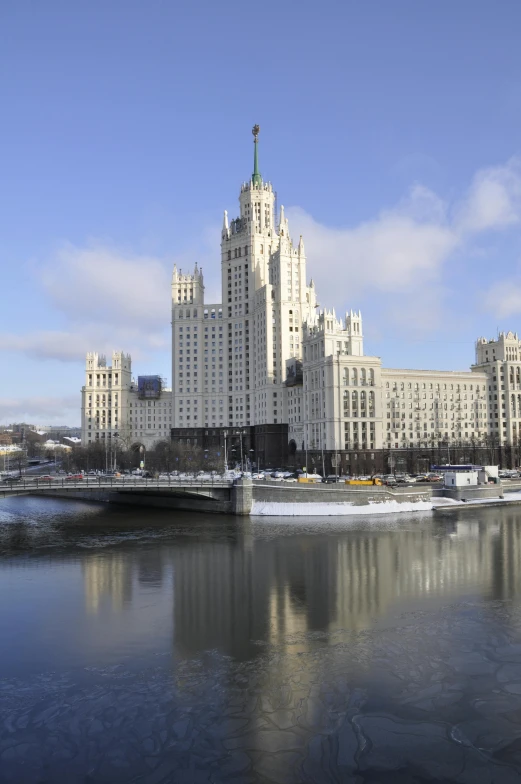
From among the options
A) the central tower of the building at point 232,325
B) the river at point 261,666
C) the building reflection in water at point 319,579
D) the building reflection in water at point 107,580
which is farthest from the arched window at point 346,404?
the building reflection in water at point 107,580

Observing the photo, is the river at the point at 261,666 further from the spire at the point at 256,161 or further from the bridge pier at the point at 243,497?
the spire at the point at 256,161

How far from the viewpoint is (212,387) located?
164750mm

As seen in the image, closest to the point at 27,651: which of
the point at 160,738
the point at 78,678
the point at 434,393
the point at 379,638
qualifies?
the point at 78,678

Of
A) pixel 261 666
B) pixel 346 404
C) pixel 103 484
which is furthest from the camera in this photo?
pixel 346 404

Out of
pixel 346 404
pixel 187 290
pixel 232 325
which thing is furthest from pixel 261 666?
pixel 187 290

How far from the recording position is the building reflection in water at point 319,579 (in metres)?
31.7

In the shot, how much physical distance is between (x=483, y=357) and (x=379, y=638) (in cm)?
13188

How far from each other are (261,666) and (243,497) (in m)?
49.2

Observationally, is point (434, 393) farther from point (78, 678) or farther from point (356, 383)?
point (78, 678)

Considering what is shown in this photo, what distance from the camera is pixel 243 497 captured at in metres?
75.2

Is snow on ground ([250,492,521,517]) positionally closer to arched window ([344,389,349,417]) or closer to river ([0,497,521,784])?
river ([0,497,521,784])

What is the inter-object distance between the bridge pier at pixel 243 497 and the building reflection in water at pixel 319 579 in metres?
15.8

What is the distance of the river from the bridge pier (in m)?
22.7

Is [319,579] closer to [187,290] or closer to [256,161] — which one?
[187,290]
